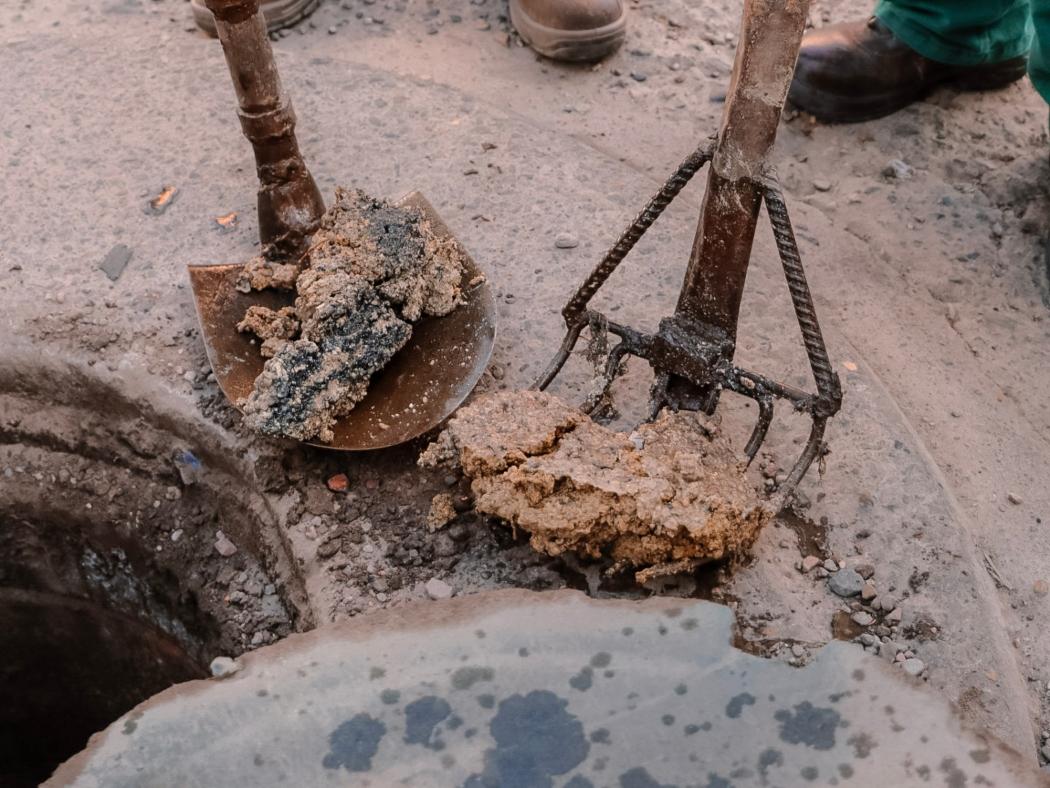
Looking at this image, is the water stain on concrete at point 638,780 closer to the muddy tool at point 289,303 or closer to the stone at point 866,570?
the stone at point 866,570

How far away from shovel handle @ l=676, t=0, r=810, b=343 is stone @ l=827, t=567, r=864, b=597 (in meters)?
0.44

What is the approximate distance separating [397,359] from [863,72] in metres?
1.77

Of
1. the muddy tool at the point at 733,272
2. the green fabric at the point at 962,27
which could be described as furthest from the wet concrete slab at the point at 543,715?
the green fabric at the point at 962,27

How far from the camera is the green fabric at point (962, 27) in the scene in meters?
2.95

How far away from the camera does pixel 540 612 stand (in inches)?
55.1

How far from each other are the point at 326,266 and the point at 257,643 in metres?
0.71

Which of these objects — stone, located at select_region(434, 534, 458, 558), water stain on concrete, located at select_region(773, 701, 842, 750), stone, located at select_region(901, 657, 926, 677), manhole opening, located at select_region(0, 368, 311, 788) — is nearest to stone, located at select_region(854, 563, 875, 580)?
stone, located at select_region(901, 657, 926, 677)

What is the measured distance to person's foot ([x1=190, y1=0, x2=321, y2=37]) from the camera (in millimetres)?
3107

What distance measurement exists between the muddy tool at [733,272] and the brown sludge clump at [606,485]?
0.12 meters

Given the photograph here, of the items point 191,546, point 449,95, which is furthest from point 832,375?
point 449,95

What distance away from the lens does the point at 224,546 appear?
208 cm

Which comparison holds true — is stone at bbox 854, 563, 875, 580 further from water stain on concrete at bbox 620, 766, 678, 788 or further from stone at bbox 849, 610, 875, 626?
water stain on concrete at bbox 620, 766, 678, 788

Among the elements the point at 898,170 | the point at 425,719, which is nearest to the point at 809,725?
the point at 425,719

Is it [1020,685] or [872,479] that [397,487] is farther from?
[1020,685]
